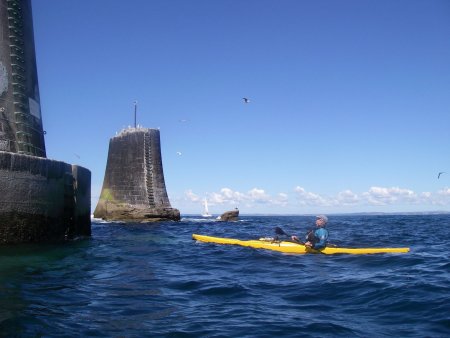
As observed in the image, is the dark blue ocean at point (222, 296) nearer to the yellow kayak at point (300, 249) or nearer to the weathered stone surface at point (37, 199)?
the weathered stone surface at point (37, 199)

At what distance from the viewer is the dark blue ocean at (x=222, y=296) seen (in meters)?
5.22

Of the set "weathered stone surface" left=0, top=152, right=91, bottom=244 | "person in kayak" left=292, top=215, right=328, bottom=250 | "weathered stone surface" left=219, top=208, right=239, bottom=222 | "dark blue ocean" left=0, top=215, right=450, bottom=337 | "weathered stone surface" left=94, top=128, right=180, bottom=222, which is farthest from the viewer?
"weathered stone surface" left=219, top=208, right=239, bottom=222

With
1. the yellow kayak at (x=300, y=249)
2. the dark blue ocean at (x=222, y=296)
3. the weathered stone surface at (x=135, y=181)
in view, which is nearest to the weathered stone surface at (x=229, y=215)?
the weathered stone surface at (x=135, y=181)

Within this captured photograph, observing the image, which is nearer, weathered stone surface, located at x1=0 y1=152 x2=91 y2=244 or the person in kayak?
weathered stone surface, located at x1=0 y1=152 x2=91 y2=244

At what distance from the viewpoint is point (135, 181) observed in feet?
125

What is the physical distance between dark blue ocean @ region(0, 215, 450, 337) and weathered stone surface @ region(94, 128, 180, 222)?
25.8 meters

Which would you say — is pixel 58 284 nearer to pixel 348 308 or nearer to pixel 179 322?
pixel 179 322

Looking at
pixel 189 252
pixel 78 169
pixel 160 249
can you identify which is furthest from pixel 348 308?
pixel 78 169

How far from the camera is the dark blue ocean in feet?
17.1

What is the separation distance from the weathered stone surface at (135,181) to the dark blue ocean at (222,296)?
→ 2584 centimetres

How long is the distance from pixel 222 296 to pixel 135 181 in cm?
3213

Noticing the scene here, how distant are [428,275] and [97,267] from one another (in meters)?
7.18

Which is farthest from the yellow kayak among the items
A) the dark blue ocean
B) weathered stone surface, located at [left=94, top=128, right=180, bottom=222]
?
weathered stone surface, located at [left=94, top=128, right=180, bottom=222]

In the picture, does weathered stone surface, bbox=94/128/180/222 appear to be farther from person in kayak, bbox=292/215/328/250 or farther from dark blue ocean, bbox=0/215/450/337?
person in kayak, bbox=292/215/328/250
